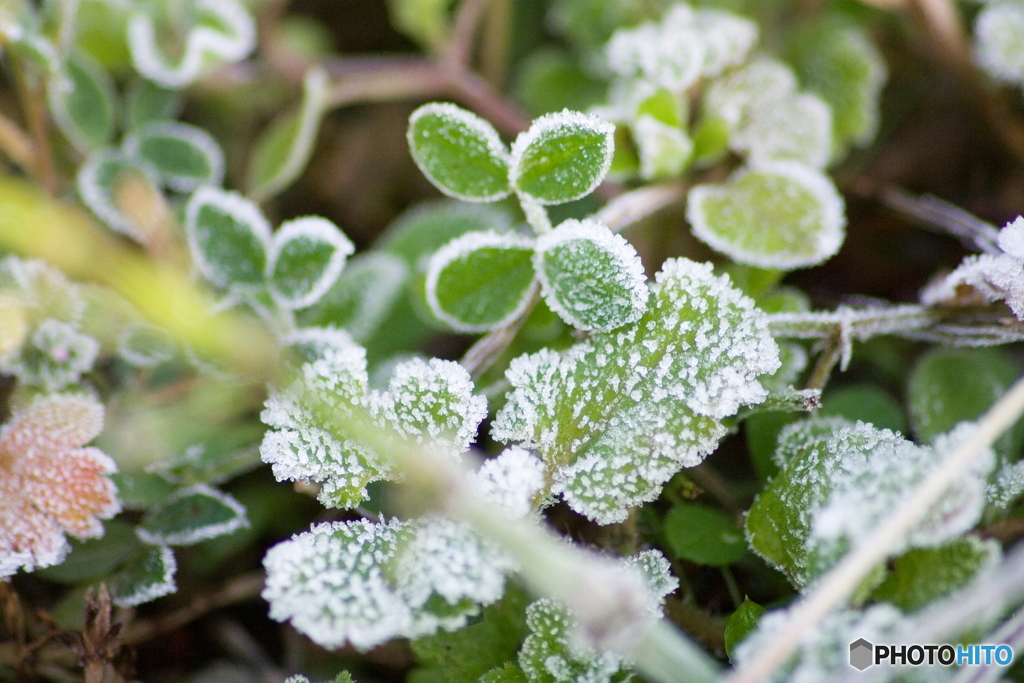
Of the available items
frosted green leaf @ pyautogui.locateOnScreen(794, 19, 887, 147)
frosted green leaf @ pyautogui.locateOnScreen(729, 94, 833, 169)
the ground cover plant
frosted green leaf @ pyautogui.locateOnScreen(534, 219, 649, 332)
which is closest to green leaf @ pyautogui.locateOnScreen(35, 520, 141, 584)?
the ground cover plant

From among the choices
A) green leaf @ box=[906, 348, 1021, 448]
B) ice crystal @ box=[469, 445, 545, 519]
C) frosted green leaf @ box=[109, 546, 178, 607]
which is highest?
green leaf @ box=[906, 348, 1021, 448]

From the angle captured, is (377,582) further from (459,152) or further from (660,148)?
(660,148)

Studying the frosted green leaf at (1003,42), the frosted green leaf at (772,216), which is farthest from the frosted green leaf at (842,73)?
the frosted green leaf at (772,216)

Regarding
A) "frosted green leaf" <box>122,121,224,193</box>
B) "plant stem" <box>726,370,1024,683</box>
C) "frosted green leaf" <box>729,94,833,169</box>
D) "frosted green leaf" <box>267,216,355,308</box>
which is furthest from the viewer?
"frosted green leaf" <box>122,121,224,193</box>

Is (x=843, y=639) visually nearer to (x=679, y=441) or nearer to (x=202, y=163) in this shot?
(x=679, y=441)

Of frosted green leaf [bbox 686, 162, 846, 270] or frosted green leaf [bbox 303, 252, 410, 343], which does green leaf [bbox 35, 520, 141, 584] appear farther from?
frosted green leaf [bbox 686, 162, 846, 270]

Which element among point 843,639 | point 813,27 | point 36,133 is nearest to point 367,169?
point 36,133

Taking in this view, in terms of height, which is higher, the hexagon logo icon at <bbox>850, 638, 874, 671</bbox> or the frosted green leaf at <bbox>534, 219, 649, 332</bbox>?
the frosted green leaf at <bbox>534, 219, 649, 332</bbox>

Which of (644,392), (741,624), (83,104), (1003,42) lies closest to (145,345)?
(83,104)
